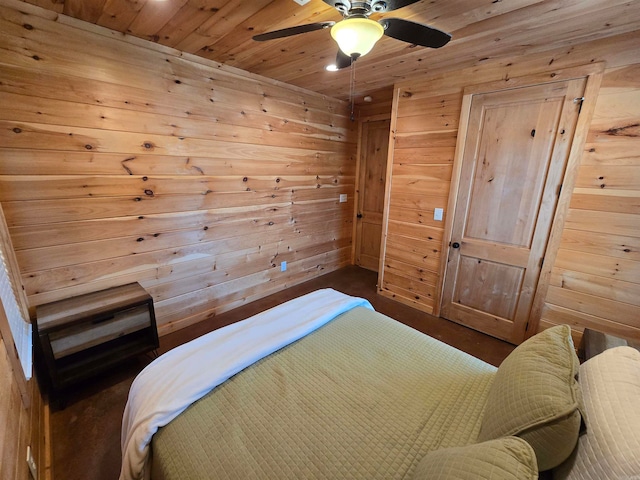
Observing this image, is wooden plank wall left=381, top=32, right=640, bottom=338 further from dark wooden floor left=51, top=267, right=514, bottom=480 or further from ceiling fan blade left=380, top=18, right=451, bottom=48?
ceiling fan blade left=380, top=18, right=451, bottom=48

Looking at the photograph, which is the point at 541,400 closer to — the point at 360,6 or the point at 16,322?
the point at 360,6

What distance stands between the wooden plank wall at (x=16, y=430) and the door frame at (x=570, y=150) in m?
3.07

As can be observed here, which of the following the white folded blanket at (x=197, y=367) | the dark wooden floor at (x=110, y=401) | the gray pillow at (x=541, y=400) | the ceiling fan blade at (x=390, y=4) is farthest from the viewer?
the dark wooden floor at (x=110, y=401)

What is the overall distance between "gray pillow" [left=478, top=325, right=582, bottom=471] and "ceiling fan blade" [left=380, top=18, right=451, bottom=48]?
1.44 m

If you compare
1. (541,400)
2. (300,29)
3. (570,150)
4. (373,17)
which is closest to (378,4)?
(300,29)

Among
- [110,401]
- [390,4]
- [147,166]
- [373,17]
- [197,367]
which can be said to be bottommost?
[110,401]

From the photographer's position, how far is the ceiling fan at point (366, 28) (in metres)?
1.23

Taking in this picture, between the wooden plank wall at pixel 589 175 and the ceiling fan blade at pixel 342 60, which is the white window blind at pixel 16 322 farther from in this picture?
the wooden plank wall at pixel 589 175

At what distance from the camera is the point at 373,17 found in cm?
167

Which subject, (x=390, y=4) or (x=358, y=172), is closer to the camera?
(x=390, y=4)

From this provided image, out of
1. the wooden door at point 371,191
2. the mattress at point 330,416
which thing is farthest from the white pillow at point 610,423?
the wooden door at point 371,191

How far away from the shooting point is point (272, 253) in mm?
3336

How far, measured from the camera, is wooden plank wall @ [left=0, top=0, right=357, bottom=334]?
5.71 feet

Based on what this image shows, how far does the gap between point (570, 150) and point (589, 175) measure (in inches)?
8.9
